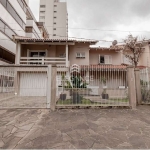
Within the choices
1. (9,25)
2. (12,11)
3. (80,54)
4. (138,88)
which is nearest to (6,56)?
(9,25)

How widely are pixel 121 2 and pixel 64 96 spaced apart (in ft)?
35.3

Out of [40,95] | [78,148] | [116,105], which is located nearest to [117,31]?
[116,105]

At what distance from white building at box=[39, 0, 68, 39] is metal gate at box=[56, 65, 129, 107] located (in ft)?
163

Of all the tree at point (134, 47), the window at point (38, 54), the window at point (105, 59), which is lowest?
the window at point (105, 59)

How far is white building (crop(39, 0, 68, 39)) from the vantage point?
52500mm

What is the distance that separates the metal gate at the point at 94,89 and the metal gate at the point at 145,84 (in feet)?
5.14

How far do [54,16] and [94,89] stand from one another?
5706cm

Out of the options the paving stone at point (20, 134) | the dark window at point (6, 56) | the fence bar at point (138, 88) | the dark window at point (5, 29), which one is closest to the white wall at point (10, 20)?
the dark window at point (5, 29)

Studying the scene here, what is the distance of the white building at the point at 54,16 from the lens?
5250 cm

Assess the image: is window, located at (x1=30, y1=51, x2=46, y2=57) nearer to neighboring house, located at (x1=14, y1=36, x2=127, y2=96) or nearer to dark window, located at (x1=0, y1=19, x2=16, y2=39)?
neighboring house, located at (x1=14, y1=36, x2=127, y2=96)

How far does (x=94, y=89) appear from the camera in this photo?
6637 mm

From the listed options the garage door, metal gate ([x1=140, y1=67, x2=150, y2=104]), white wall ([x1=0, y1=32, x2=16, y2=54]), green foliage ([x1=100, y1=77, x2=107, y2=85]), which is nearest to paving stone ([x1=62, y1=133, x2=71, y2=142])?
green foliage ([x1=100, y1=77, x2=107, y2=85])

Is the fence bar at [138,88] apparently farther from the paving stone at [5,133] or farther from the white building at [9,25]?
the white building at [9,25]

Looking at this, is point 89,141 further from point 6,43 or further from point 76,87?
point 6,43
